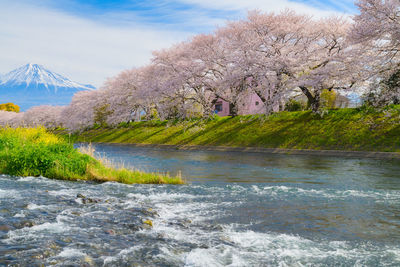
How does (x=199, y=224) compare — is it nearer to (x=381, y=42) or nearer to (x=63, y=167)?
(x=63, y=167)

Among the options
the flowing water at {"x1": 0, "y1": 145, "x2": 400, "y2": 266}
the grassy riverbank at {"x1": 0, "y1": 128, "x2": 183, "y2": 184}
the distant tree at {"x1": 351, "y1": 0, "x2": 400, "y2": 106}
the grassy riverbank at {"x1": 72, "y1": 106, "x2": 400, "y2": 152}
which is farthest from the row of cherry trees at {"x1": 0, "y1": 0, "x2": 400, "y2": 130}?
the grassy riverbank at {"x1": 0, "y1": 128, "x2": 183, "y2": 184}

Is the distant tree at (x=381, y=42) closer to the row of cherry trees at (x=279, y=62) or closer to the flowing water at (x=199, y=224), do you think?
the row of cherry trees at (x=279, y=62)

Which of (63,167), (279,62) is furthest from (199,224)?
(279,62)

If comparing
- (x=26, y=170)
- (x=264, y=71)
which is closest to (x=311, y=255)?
(x=26, y=170)

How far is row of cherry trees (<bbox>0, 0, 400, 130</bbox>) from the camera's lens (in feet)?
117

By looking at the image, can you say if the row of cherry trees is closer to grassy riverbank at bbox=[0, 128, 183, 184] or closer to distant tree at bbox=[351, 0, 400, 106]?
distant tree at bbox=[351, 0, 400, 106]

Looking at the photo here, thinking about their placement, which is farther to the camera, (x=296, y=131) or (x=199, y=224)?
(x=296, y=131)

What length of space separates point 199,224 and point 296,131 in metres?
33.3

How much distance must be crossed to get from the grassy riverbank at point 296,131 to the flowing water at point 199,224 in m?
19.1

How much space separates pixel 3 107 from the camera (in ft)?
510

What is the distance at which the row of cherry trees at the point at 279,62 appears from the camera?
35.5 m

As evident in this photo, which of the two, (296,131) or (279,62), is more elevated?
(279,62)

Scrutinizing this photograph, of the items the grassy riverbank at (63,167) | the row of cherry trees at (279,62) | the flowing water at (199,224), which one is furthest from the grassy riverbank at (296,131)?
the grassy riverbank at (63,167)

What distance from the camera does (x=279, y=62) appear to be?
144 feet
